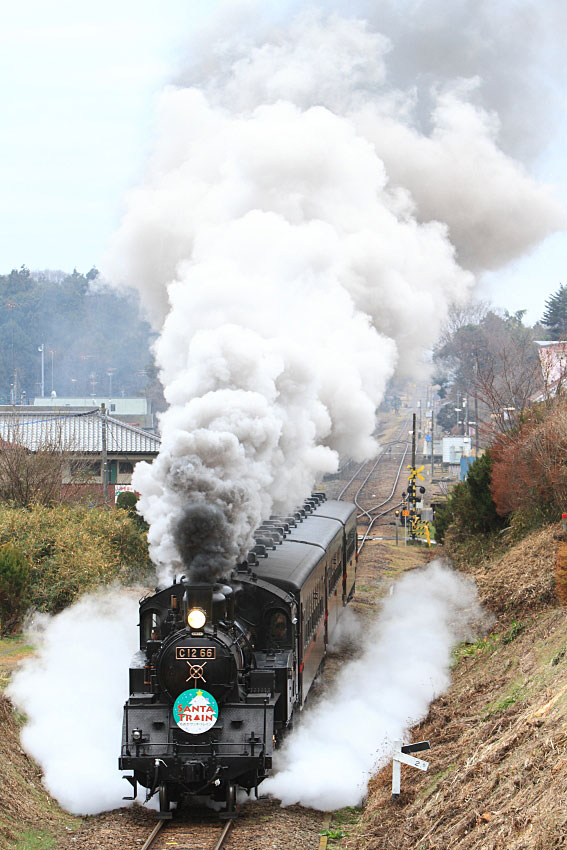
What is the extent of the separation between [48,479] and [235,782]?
17301mm

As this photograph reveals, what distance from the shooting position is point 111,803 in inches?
432

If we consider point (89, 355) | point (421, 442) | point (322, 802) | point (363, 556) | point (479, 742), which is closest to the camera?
point (479, 742)

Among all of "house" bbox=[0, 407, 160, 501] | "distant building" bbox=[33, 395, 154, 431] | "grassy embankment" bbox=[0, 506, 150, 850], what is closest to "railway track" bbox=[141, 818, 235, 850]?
"grassy embankment" bbox=[0, 506, 150, 850]

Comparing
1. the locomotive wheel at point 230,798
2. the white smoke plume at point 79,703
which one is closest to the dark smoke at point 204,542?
the locomotive wheel at point 230,798

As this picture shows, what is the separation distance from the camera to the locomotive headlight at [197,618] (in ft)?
32.9

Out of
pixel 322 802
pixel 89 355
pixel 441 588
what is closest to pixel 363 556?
pixel 441 588

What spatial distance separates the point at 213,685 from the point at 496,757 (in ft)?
9.66

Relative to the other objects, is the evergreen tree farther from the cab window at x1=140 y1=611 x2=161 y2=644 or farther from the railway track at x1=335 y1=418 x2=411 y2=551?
the cab window at x1=140 y1=611 x2=161 y2=644

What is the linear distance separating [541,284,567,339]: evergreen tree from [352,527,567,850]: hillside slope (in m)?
63.8

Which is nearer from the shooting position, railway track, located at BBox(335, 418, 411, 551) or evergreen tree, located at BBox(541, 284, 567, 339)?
railway track, located at BBox(335, 418, 411, 551)

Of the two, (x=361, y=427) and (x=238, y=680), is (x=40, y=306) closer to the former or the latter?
(x=361, y=427)

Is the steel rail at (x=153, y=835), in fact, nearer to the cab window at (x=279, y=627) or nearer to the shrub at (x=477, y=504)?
the cab window at (x=279, y=627)

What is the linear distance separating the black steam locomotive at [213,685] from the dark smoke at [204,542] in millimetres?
250

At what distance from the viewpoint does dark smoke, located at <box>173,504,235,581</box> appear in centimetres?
1077
